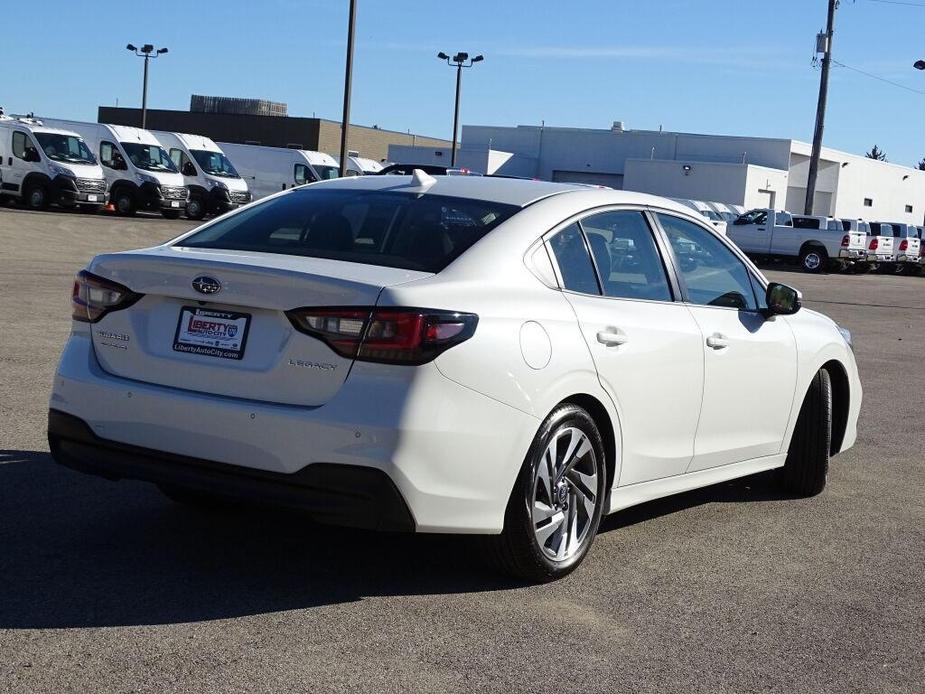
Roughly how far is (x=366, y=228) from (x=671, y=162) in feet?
199

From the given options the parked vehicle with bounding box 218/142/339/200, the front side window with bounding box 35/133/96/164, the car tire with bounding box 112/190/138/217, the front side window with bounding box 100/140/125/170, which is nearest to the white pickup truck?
the parked vehicle with bounding box 218/142/339/200

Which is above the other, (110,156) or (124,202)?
(110,156)

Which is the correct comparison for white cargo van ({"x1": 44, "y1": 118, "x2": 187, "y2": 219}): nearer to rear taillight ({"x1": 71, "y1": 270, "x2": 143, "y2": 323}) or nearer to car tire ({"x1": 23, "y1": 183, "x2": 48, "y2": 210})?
car tire ({"x1": 23, "y1": 183, "x2": 48, "y2": 210})

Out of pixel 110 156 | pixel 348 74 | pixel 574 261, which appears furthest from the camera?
pixel 110 156

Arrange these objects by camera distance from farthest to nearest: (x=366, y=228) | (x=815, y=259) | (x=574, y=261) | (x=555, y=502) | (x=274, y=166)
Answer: (x=274, y=166)
(x=815, y=259)
(x=574, y=261)
(x=366, y=228)
(x=555, y=502)

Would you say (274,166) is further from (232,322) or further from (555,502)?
(232,322)

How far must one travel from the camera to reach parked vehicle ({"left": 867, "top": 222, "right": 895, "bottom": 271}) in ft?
153

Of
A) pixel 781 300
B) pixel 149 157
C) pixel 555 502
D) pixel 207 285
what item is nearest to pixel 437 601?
pixel 555 502

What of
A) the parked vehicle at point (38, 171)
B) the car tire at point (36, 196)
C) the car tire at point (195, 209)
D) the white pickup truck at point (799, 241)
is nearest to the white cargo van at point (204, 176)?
the car tire at point (195, 209)

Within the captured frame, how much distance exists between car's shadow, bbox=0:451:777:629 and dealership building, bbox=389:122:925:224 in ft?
193

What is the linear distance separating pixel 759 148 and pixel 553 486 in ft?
215

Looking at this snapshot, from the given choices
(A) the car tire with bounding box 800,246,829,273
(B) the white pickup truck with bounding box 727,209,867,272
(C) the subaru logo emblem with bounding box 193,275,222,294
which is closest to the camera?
(C) the subaru logo emblem with bounding box 193,275,222,294

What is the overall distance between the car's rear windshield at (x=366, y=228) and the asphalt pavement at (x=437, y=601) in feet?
3.83

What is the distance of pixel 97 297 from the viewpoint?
205 inches
